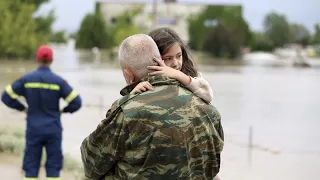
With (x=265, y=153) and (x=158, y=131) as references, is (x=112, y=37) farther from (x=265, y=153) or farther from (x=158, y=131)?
(x=158, y=131)

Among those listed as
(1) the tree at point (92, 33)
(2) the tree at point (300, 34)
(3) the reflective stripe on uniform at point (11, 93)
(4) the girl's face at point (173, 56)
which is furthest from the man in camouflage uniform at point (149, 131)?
(2) the tree at point (300, 34)

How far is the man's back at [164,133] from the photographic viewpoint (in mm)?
2457

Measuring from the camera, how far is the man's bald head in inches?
99.4

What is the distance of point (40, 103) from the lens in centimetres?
561

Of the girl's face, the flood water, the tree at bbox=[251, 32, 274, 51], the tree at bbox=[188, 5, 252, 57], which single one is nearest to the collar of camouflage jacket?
the girl's face

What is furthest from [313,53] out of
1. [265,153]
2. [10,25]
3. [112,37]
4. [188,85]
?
[188,85]

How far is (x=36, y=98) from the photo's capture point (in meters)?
5.61

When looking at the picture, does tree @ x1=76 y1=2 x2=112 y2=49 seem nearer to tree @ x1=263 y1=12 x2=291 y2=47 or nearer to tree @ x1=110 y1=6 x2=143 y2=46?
tree @ x1=110 y1=6 x2=143 y2=46

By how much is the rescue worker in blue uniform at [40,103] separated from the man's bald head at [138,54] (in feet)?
10.5

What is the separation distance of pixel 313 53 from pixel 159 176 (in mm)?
114999

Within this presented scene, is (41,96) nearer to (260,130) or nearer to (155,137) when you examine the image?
(155,137)

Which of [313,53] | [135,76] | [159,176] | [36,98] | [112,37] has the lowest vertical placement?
[313,53]

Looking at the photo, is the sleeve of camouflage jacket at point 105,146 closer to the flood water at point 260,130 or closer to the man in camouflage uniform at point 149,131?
the man in camouflage uniform at point 149,131

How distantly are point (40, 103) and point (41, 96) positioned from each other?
7 centimetres
